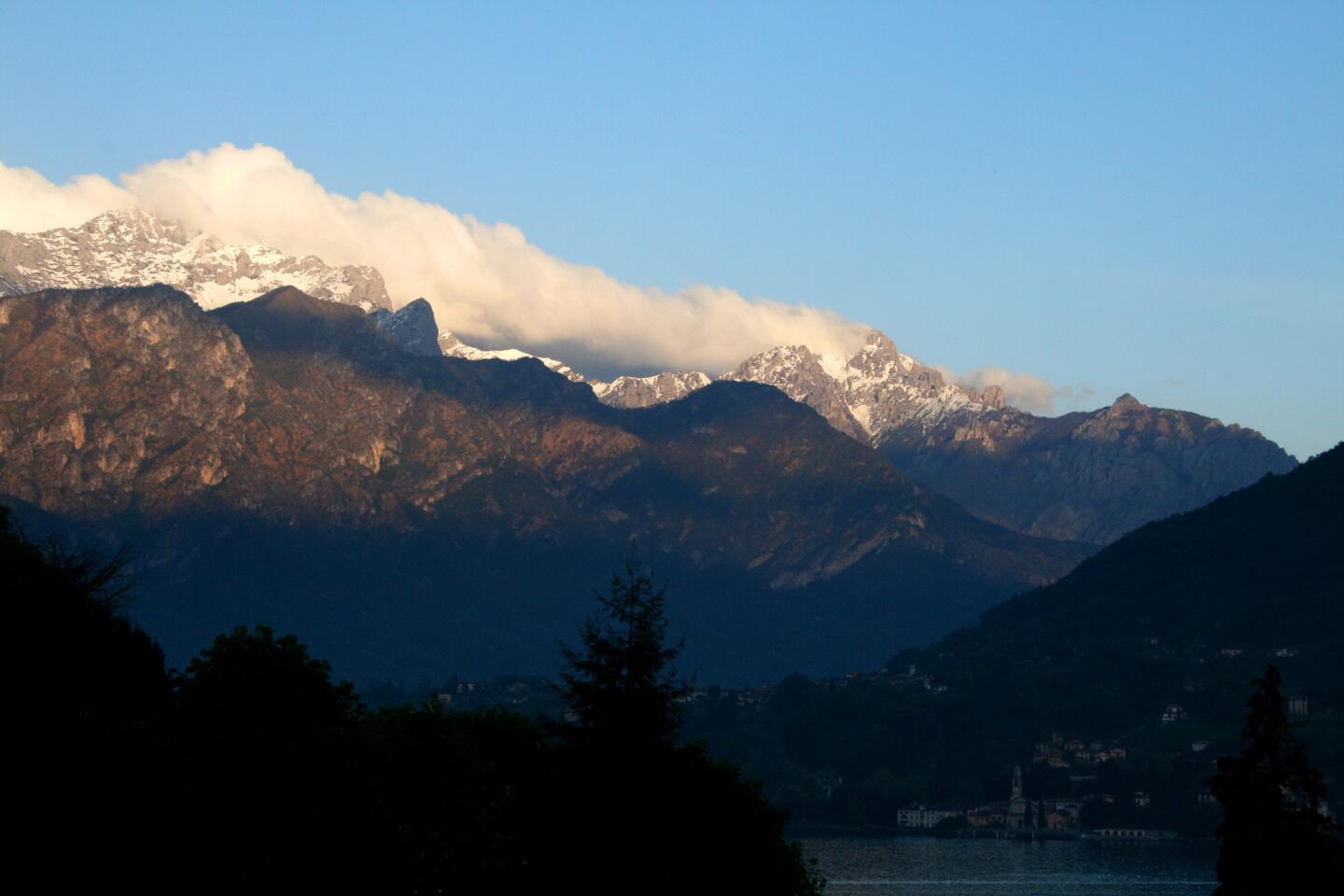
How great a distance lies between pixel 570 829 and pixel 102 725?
15033 millimetres

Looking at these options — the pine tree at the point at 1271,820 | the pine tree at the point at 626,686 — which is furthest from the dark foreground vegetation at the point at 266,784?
the pine tree at the point at 1271,820

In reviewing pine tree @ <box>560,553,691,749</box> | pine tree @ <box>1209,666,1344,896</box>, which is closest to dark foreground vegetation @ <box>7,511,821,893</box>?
pine tree @ <box>560,553,691,749</box>

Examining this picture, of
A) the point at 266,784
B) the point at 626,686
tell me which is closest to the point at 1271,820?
the point at 626,686

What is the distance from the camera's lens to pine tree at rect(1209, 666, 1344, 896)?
215 ft

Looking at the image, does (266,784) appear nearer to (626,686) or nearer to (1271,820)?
(626,686)

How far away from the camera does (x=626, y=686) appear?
6253cm

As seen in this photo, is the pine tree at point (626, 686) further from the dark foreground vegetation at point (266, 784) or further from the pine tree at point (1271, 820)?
the pine tree at point (1271, 820)

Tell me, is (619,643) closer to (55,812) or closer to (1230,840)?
(55,812)

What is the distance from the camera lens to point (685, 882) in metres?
61.0

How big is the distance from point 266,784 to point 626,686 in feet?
62.6

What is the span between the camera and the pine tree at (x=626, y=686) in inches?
2432

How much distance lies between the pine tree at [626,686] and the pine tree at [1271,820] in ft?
64.1

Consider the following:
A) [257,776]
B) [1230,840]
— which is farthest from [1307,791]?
[257,776]

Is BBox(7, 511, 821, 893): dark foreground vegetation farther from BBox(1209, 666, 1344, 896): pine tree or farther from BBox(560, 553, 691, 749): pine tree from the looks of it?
BBox(1209, 666, 1344, 896): pine tree
